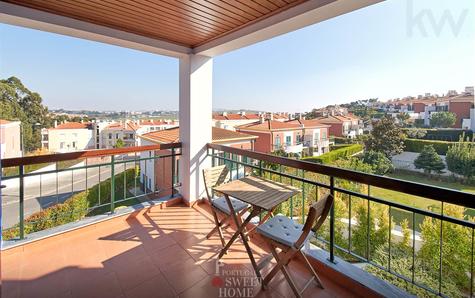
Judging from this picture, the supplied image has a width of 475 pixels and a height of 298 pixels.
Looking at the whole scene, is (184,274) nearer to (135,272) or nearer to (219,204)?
(135,272)

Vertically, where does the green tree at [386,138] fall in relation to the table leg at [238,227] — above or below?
above

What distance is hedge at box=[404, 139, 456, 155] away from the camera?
8.53 meters

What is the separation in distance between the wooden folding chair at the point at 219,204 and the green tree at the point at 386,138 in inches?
377

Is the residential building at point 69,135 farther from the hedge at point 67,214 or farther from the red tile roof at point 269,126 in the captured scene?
the red tile roof at point 269,126

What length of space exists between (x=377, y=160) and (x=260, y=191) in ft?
35.8

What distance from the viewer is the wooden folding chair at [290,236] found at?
168 centimetres

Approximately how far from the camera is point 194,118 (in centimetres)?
377

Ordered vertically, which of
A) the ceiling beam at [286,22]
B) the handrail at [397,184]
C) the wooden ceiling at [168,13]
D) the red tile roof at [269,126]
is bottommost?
the handrail at [397,184]

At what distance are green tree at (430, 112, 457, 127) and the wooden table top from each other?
6.61 meters

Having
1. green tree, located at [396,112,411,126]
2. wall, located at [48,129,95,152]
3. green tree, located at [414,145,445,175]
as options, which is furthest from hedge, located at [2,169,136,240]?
green tree, located at [414,145,445,175]

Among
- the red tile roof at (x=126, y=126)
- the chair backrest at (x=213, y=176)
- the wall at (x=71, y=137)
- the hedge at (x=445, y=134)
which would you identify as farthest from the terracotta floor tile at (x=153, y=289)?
the hedge at (x=445, y=134)

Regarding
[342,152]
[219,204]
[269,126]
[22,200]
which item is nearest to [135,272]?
[219,204]

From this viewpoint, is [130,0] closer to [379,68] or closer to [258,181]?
[258,181]

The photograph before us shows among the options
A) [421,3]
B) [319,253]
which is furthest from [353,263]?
[421,3]
